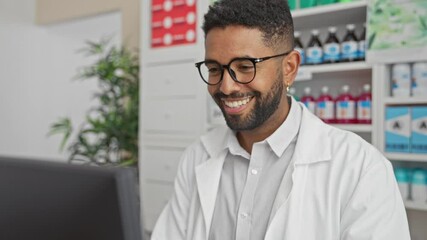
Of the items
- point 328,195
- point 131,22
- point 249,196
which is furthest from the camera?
point 131,22

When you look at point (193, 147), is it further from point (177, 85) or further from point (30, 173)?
point (177, 85)

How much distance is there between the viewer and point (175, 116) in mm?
2346

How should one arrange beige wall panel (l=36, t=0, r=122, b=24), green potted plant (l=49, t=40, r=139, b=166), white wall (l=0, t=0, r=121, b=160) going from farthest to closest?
white wall (l=0, t=0, r=121, b=160), beige wall panel (l=36, t=0, r=122, b=24), green potted plant (l=49, t=40, r=139, b=166)

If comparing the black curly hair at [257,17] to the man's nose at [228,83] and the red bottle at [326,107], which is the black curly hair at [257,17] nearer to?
the man's nose at [228,83]

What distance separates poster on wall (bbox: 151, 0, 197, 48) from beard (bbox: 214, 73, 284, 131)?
1246 mm

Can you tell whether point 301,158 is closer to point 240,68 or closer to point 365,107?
point 240,68

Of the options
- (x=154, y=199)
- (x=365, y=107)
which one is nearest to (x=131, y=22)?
(x=154, y=199)

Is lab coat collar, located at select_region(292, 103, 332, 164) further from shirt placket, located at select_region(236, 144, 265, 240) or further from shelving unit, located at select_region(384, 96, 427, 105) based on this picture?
shelving unit, located at select_region(384, 96, 427, 105)

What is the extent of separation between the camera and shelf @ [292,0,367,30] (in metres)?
1.79

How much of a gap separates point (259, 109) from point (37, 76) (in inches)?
144

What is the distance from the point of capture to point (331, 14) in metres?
1.89

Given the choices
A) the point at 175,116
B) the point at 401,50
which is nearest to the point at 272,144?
the point at 401,50

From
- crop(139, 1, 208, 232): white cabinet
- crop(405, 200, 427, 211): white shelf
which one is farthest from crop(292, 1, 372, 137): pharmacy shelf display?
crop(139, 1, 208, 232): white cabinet

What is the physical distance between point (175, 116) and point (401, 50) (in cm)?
124
